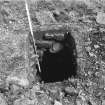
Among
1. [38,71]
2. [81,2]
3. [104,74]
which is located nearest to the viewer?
[104,74]

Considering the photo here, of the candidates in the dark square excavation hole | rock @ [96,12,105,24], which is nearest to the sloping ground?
rock @ [96,12,105,24]

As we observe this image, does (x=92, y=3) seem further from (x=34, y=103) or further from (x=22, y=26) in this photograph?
(x=34, y=103)

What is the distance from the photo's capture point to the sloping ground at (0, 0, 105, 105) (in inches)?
82.1

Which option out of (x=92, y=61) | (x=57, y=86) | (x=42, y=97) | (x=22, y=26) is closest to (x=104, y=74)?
(x=92, y=61)

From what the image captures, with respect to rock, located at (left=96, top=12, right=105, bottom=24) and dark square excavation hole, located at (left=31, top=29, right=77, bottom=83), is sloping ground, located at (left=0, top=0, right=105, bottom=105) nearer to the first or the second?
rock, located at (left=96, top=12, right=105, bottom=24)

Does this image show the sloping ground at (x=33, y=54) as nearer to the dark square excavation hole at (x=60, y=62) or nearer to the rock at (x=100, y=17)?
the rock at (x=100, y=17)

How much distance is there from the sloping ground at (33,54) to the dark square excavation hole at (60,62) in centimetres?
12

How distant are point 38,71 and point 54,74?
334 millimetres

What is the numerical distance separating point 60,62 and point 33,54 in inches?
17.6

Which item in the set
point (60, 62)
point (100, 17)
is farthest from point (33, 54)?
point (100, 17)

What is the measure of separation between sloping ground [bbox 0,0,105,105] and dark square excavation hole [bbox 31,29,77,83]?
12 cm

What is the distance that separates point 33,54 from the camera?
2.41 metres

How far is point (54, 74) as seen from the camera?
2.73 metres

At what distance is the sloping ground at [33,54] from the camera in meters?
2.09
